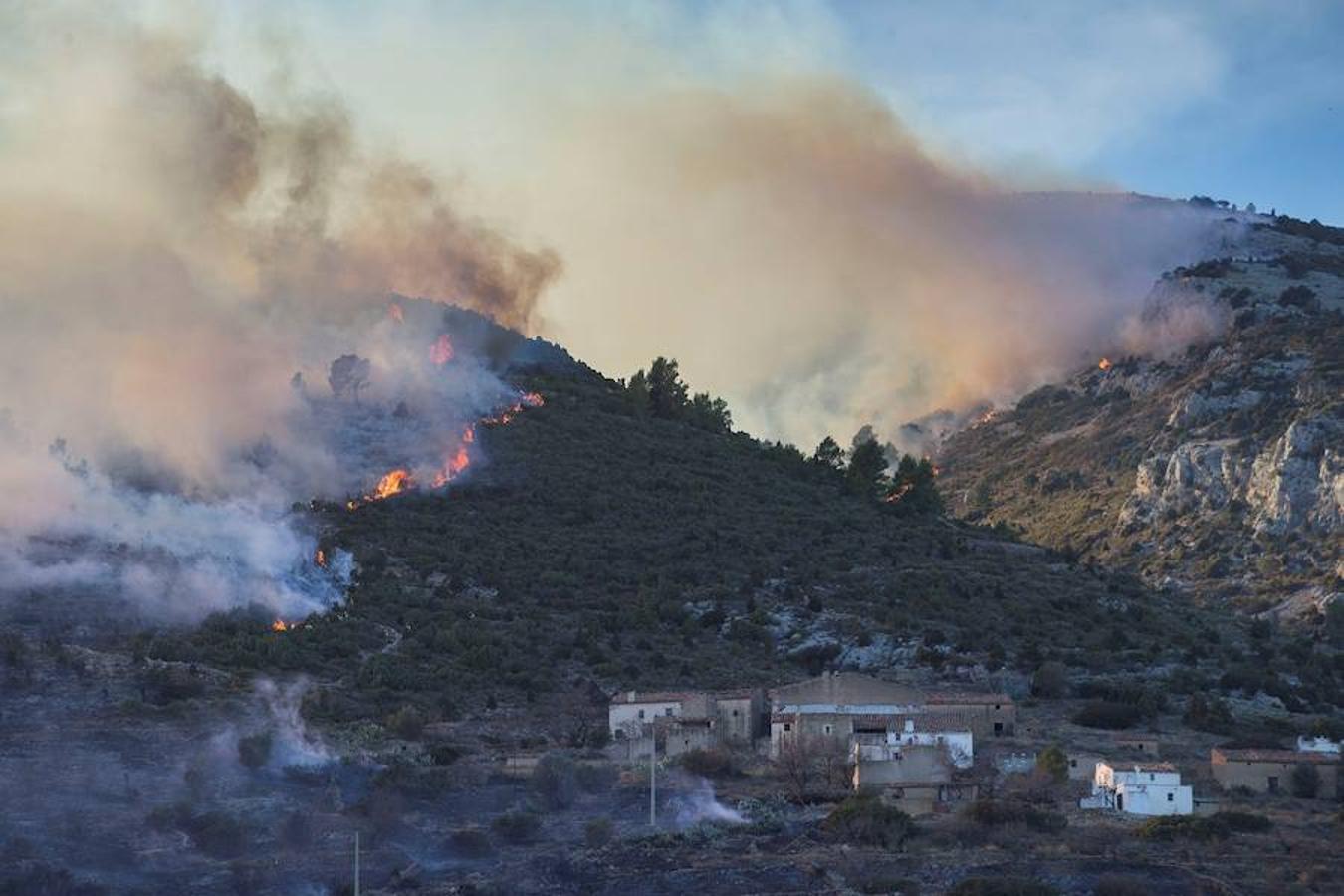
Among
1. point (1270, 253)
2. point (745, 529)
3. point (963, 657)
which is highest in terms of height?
point (1270, 253)

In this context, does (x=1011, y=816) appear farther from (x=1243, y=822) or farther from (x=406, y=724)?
(x=406, y=724)

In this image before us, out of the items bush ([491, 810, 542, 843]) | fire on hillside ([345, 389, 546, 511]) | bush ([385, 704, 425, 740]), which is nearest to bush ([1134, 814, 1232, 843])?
bush ([491, 810, 542, 843])

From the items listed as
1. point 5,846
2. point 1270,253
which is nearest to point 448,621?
point 5,846

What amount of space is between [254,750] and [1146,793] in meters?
29.5

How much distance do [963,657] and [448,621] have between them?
22.8 m

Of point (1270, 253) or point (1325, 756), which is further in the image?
point (1270, 253)

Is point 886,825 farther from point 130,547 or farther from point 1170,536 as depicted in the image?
point 1170,536

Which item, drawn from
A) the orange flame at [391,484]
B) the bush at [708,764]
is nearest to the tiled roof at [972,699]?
the bush at [708,764]

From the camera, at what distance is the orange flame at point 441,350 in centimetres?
12628

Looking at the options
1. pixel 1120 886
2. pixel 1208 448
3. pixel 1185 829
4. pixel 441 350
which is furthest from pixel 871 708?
pixel 1208 448

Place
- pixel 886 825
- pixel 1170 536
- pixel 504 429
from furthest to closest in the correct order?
1. pixel 1170 536
2. pixel 504 429
3. pixel 886 825

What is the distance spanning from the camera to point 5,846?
60781 mm

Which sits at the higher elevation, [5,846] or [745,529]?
[745,529]

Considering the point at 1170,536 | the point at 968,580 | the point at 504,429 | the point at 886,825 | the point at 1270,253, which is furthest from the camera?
the point at 1270,253
